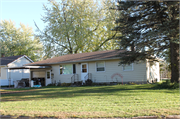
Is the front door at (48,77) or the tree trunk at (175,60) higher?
the tree trunk at (175,60)

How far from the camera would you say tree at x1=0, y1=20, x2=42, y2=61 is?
1448 inches

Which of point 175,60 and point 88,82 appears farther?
point 88,82

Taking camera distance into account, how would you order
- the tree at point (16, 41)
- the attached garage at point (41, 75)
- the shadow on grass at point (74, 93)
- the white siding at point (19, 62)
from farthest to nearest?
the tree at point (16, 41)
the white siding at point (19, 62)
the attached garage at point (41, 75)
the shadow on grass at point (74, 93)

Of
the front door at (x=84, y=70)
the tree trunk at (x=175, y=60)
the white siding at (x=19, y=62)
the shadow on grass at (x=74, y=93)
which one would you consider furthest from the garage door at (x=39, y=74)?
the tree trunk at (x=175, y=60)

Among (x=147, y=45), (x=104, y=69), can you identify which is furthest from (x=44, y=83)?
(x=147, y=45)

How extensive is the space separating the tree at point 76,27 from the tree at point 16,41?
6.94 meters

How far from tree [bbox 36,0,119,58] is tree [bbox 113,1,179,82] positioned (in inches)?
588

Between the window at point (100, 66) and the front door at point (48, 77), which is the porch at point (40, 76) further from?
the window at point (100, 66)

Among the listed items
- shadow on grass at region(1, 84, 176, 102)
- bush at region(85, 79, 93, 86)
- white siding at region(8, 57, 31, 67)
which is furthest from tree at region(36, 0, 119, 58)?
shadow on grass at region(1, 84, 176, 102)

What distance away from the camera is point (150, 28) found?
47.1 feet

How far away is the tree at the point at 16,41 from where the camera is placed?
36781 mm

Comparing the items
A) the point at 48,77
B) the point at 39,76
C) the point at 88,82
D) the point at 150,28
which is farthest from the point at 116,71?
the point at 39,76

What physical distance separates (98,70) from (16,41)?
2445cm

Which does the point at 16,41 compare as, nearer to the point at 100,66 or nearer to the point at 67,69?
the point at 67,69
